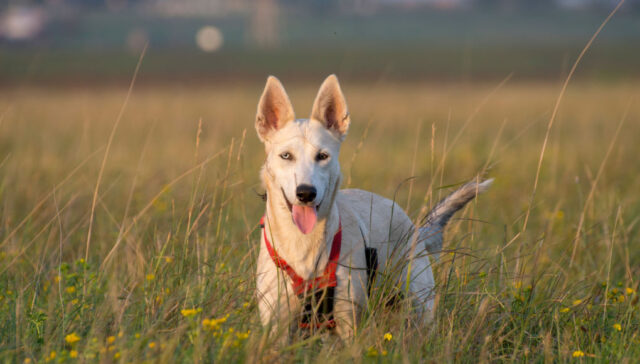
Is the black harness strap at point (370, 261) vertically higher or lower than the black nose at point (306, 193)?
lower

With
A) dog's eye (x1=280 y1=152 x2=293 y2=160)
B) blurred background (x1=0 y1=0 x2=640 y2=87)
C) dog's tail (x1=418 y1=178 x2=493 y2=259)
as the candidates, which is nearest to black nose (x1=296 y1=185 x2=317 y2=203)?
dog's eye (x1=280 y1=152 x2=293 y2=160)

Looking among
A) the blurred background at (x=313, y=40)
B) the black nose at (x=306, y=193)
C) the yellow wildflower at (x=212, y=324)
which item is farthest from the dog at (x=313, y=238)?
the blurred background at (x=313, y=40)

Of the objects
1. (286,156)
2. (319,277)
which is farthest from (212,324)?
(286,156)

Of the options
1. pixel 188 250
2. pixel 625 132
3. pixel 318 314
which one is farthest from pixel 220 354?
pixel 625 132

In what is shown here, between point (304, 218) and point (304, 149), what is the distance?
1.35 feet

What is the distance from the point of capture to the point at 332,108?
14.0ft

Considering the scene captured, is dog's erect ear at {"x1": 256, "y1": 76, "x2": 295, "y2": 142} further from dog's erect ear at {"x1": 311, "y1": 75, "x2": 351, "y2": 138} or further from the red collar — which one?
the red collar

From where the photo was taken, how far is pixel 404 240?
439 centimetres

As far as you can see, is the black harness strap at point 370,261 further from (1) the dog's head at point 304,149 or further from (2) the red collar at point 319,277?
(1) the dog's head at point 304,149

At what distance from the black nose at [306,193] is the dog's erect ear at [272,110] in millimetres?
665

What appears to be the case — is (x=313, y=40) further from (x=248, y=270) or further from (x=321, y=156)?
(x=321, y=156)

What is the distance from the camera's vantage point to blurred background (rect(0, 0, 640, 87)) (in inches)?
1612

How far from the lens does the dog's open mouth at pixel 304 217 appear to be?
12.7 ft

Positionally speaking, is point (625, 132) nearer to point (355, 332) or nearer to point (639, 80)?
point (355, 332)
